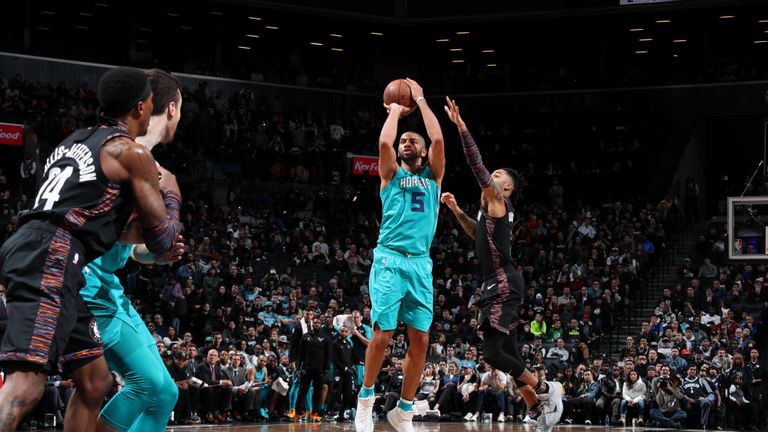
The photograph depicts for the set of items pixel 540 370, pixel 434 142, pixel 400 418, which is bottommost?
pixel 540 370

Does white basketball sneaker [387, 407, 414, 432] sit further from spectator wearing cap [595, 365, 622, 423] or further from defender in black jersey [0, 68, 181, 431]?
spectator wearing cap [595, 365, 622, 423]

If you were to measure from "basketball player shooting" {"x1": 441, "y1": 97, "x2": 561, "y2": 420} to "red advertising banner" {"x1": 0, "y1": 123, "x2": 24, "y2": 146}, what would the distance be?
65.1 feet

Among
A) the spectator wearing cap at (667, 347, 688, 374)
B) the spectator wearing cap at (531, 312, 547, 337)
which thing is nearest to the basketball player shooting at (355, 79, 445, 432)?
the spectator wearing cap at (667, 347, 688, 374)

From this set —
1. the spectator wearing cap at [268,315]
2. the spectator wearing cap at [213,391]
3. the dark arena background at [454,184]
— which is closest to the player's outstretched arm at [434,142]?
the dark arena background at [454,184]

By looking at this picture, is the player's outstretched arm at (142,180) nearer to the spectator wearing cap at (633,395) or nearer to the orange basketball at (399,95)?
the orange basketball at (399,95)

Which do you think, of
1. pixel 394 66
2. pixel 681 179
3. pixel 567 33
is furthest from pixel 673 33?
pixel 394 66

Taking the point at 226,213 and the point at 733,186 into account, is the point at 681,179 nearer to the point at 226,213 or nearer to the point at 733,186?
the point at 733,186

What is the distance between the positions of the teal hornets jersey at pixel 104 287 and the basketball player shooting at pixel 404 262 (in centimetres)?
298

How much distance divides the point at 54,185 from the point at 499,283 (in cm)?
611

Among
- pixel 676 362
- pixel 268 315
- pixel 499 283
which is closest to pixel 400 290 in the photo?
pixel 499 283

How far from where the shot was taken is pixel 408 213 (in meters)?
8.61

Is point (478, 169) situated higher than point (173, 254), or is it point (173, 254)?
point (478, 169)

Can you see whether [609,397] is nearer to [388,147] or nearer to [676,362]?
[676,362]

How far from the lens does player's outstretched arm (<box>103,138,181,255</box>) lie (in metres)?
4.83
